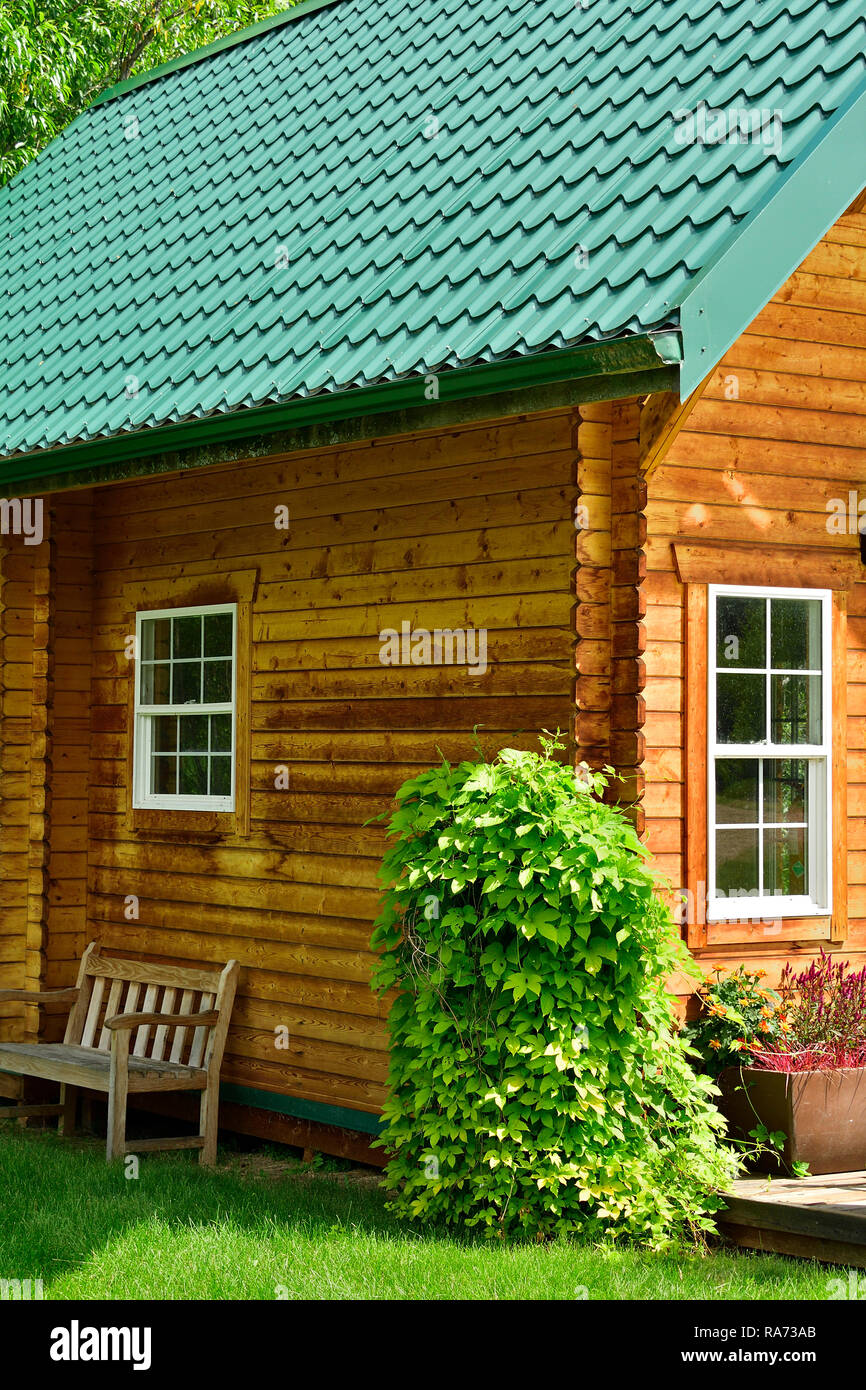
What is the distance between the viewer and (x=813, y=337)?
27.7 ft

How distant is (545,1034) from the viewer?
6957 millimetres

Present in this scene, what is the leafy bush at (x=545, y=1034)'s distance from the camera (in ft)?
22.7

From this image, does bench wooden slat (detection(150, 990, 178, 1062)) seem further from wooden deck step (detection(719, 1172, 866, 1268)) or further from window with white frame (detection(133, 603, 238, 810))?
wooden deck step (detection(719, 1172, 866, 1268))

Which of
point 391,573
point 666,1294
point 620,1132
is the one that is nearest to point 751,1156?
point 620,1132

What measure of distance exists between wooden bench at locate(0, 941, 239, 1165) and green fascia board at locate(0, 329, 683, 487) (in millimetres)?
2778

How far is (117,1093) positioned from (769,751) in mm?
3689

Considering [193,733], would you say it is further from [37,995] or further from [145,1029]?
[37,995]

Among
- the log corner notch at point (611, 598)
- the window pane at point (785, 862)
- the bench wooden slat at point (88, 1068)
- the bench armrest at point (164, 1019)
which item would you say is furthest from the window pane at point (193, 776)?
the window pane at point (785, 862)

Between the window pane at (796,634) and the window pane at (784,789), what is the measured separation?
0.46 m

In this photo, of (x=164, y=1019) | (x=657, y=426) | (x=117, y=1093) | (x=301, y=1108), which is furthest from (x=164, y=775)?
(x=657, y=426)

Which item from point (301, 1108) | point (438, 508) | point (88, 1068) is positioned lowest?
point (301, 1108)

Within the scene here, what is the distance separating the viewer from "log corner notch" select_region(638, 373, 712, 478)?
A: 7375 millimetres

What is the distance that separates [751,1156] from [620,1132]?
79 cm

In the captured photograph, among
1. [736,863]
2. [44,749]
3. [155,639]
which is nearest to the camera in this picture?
[736,863]
